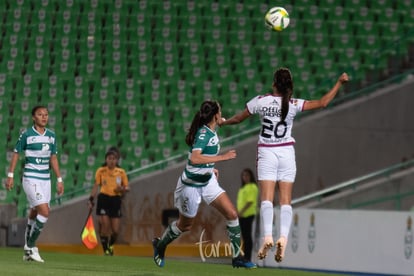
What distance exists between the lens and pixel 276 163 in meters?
12.1

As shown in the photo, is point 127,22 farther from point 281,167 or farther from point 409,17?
point 281,167

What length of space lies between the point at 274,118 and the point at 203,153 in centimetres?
94

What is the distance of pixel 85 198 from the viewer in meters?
23.8

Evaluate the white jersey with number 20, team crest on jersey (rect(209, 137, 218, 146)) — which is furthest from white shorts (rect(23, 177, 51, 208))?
the white jersey with number 20

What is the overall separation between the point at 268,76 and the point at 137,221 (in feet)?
16.1

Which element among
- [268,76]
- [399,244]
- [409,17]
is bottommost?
[399,244]

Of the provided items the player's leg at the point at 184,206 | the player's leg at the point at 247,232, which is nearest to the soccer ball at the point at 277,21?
the player's leg at the point at 184,206

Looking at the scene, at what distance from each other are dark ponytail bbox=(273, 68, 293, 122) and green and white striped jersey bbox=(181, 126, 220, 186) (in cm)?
90

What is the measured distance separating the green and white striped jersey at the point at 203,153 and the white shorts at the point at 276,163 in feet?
2.04

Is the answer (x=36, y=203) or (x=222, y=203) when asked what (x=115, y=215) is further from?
(x=222, y=203)

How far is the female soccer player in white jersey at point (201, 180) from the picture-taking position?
492 inches

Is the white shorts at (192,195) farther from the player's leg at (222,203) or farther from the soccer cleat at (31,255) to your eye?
the soccer cleat at (31,255)

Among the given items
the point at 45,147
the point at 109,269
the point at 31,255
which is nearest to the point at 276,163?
the point at 109,269

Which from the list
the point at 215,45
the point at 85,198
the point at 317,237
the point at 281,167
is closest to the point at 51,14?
the point at 215,45
